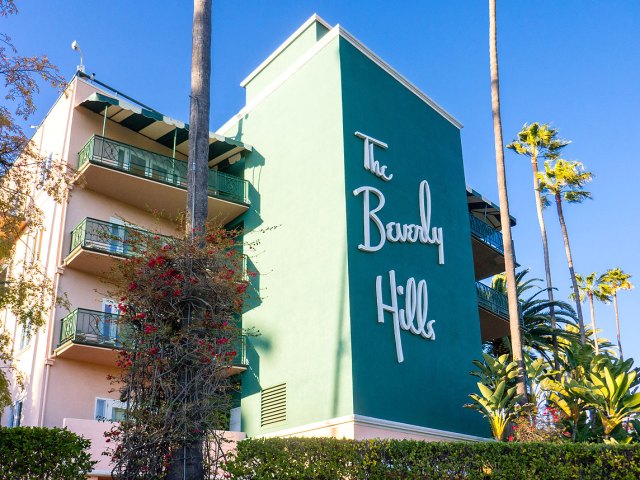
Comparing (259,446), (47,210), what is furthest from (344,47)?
(259,446)

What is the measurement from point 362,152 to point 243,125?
628cm

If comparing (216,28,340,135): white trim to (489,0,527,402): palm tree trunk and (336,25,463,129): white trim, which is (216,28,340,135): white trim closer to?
(336,25,463,129): white trim

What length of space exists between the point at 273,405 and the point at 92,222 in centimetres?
731

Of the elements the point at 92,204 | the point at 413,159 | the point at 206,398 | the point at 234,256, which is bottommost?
the point at 206,398

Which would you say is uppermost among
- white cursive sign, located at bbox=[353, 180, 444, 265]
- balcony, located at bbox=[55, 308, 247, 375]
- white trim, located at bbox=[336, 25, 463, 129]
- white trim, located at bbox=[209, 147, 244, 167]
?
white trim, located at bbox=[336, 25, 463, 129]

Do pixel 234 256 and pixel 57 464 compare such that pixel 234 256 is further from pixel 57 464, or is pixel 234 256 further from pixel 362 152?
pixel 362 152

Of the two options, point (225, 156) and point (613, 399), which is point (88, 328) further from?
point (613, 399)

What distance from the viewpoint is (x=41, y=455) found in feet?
37.2

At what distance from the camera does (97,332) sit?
19.6m

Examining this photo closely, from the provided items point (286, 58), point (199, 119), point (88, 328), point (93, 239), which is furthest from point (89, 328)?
point (286, 58)

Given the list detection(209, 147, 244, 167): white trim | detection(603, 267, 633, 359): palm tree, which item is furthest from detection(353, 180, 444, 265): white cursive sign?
detection(603, 267, 633, 359): palm tree

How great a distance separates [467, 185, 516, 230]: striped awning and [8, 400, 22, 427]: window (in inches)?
671

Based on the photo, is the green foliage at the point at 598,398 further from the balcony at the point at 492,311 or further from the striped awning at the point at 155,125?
the striped awning at the point at 155,125

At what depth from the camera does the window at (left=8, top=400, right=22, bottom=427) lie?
20.6 m
